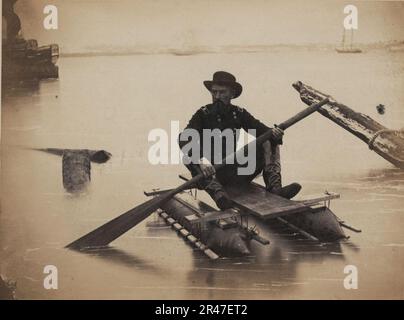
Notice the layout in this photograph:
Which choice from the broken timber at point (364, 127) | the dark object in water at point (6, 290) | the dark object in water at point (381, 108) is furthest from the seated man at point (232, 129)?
the dark object in water at point (6, 290)

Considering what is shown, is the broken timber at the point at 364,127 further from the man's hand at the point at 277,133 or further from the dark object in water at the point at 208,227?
the dark object in water at the point at 208,227

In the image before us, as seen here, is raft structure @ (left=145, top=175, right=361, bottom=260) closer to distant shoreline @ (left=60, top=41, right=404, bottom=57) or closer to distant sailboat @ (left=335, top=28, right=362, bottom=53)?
distant shoreline @ (left=60, top=41, right=404, bottom=57)

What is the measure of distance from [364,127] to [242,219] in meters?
1.12

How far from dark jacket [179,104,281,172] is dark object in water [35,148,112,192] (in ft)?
2.09

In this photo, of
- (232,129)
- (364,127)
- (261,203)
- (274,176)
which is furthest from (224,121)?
(364,127)

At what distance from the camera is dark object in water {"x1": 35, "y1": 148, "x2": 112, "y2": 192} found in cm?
363

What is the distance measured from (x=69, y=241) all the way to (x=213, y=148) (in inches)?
46.5

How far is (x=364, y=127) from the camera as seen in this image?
374 centimetres

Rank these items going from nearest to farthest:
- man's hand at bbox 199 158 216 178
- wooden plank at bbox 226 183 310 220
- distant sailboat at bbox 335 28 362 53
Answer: wooden plank at bbox 226 183 310 220 < man's hand at bbox 199 158 216 178 < distant sailboat at bbox 335 28 362 53

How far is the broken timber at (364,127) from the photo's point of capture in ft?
12.2

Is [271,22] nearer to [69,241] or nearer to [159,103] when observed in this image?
[159,103]

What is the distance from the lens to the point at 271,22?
371 centimetres

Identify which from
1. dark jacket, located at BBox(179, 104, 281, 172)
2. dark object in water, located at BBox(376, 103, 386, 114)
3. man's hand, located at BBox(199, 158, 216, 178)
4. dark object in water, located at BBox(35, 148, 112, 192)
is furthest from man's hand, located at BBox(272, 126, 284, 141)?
dark object in water, located at BBox(35, 148, 112, 192)

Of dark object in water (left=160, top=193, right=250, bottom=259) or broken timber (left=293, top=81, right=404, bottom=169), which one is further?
broken timber (left=293, top=81, right=404, bottom=169)
